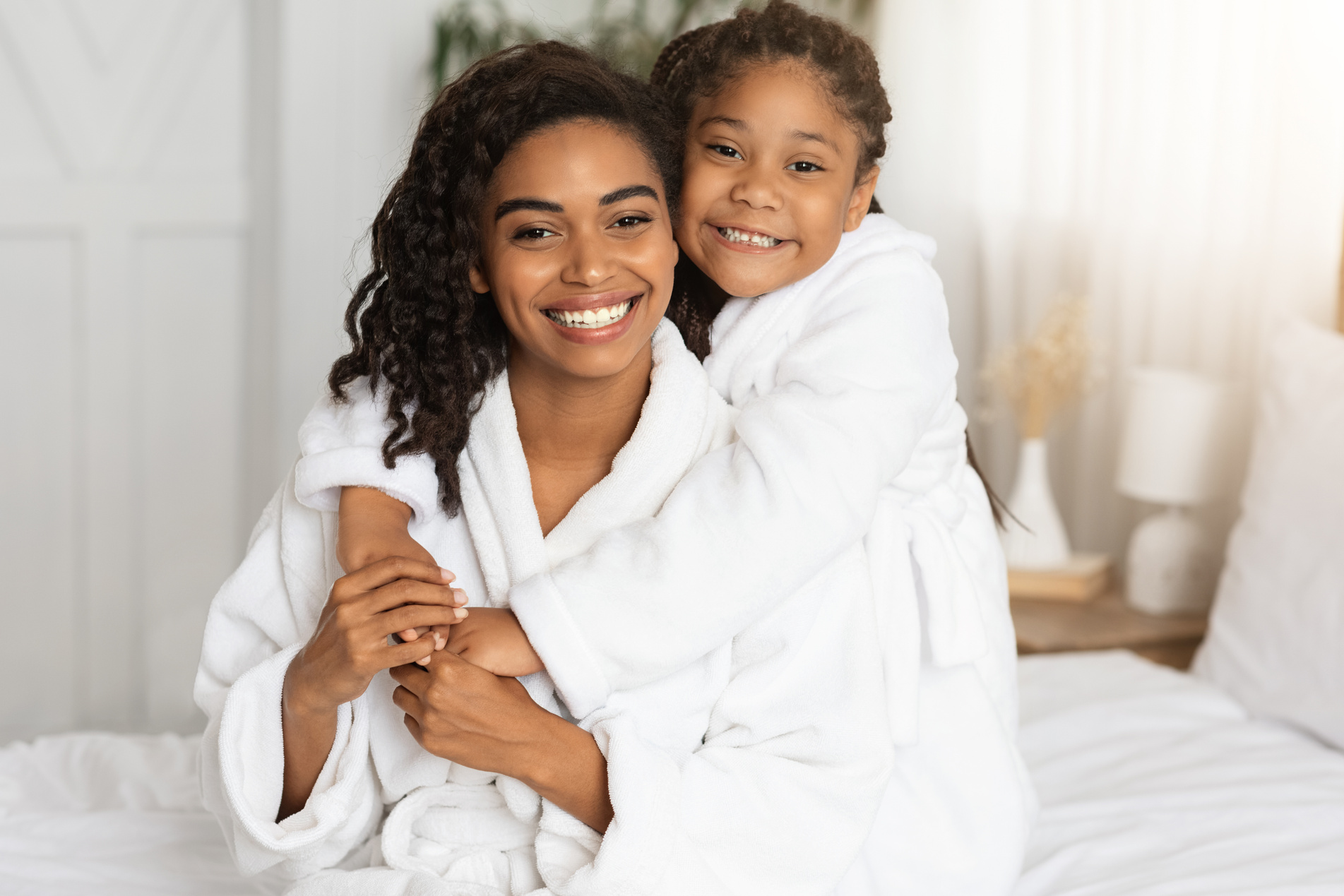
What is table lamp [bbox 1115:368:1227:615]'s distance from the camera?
97.3 inches

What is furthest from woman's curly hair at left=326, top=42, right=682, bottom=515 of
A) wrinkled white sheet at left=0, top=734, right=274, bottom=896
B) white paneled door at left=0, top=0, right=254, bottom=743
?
white paneled door at left=0, top=0, right=254, bottom=743

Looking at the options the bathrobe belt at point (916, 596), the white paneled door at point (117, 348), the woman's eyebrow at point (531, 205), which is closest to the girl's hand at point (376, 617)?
the woman's eyebrow at point (531, 205)

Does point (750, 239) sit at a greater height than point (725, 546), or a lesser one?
greater

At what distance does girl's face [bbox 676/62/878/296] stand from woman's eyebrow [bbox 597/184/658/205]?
16 cm

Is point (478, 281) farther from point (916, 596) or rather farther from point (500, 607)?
point (916, 596)

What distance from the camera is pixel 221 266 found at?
324 centimetres

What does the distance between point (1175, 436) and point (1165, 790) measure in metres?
0.97

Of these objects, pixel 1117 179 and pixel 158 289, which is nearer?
pixel 1117 179

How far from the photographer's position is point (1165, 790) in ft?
5.58

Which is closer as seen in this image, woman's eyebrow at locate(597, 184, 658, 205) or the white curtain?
woman's eyebrow at locate(597, 184, 658, 205)

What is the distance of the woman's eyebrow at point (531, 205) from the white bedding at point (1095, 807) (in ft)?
2.77

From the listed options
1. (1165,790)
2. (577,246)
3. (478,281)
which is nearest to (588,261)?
(577,246)

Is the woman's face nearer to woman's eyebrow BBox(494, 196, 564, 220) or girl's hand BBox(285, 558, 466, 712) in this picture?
woman's eyebrow BBox(494, 196, 564, 220)

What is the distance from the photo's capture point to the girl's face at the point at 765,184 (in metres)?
1.41
